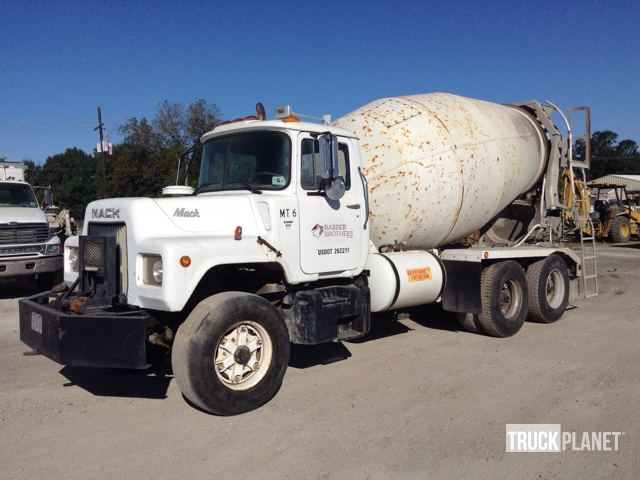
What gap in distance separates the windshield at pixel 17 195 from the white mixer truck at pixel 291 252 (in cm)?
723

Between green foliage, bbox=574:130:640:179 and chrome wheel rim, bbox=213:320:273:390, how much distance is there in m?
86.4

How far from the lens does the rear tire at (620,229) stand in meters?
26.5

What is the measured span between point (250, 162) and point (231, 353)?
2.09 meters

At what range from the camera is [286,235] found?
19.1 ft

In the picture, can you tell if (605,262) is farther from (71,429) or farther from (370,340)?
(71,429)

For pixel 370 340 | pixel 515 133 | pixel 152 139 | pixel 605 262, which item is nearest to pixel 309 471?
pixel 370 340

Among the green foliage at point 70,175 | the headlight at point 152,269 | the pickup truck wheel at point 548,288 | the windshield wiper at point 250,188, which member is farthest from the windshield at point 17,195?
the green foliage at point 70,175

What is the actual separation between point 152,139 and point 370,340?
42.8 metres

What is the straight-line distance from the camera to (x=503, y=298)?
863cm

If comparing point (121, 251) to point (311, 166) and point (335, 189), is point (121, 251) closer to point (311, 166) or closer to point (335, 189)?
point (311, 166)

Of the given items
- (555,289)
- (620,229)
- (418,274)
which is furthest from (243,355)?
(620,229)

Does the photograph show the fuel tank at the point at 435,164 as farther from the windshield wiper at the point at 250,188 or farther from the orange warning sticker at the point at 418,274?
the windshield wiper at the point at 250,188

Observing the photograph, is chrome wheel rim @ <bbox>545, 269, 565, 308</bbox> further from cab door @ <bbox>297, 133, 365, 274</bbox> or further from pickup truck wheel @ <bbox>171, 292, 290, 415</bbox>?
pickup truck wheel @ <bbox>171, 292, 290, 415</bbox>

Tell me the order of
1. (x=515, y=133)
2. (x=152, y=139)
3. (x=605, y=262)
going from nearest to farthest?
(x=515, y=133) < (x=605, y=262) < (x=152, y=139)
